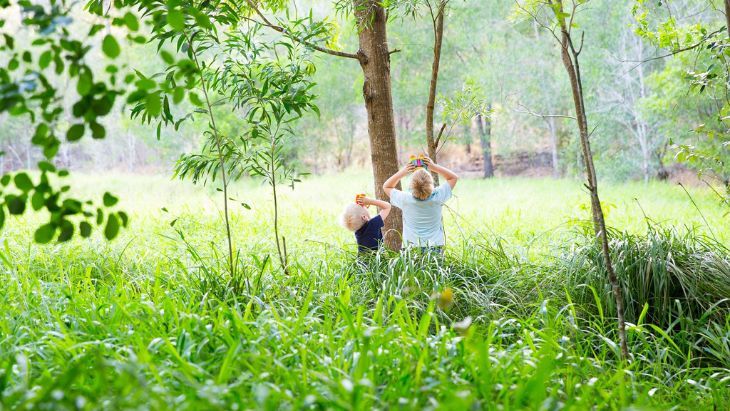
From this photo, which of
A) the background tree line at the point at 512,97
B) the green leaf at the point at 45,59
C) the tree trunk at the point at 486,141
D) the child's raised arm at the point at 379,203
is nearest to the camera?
the green leaf at the point at 45,59

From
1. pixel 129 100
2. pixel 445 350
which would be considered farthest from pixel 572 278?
pixel 129 100

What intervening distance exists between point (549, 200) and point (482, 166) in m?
13.0

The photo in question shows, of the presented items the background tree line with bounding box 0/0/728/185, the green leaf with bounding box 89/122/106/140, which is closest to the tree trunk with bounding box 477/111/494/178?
the background tree line with bounding box 0/0/728/185

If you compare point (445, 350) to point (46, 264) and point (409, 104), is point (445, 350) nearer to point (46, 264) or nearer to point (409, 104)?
point (46, 264)

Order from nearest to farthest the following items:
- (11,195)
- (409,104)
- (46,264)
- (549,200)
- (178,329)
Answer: (11,195)
(178,329)
(46,264)
(549,200)
(409,104)

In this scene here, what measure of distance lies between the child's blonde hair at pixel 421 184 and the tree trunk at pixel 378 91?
0.61 m

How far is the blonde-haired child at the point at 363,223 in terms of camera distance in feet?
16.6

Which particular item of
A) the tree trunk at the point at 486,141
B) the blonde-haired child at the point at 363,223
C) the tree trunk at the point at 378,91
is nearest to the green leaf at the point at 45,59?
the blonde-haired child at the point at 363,223

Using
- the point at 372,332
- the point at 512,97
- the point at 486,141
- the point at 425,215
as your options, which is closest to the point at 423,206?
the point at 425,215

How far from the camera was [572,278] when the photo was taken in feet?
13.9

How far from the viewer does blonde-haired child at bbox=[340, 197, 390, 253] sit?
5.07 m

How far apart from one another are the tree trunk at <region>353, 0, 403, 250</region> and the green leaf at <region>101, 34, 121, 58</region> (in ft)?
12.2

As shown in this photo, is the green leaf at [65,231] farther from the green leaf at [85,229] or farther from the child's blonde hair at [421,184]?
the child's blonde hair at [421,184]

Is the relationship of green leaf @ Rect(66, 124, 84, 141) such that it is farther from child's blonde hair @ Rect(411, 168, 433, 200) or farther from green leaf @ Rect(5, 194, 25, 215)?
child's blonde hair @ Rect(411, 168, 433, 200)
